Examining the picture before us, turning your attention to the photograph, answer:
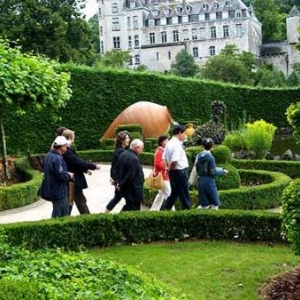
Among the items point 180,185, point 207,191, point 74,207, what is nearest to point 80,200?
point 180,185

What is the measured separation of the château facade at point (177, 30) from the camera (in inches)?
3666

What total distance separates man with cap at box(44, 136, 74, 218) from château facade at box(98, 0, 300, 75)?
3305 inches

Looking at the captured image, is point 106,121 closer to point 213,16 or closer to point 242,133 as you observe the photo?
point 242,133

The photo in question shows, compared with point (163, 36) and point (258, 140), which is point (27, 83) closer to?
point (258, 140)

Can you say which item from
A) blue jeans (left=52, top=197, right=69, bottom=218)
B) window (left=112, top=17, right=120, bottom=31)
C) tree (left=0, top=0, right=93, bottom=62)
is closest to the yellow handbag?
blue jeans (left=52, top=197, right=69, bottom=218)

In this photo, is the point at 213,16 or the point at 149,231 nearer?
the point at 149,231

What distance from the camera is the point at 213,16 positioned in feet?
317

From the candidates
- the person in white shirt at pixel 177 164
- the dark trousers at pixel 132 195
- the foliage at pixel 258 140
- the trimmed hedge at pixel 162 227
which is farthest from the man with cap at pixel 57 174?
the foliage at pixel 258 140

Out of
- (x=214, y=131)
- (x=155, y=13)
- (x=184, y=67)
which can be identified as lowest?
(x=214, y=131)

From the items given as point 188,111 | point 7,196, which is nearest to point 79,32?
point 188,111

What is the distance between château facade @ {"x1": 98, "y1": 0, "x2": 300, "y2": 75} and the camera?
93.1 meters

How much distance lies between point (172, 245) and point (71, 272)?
431 cm

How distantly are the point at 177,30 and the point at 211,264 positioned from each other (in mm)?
93582

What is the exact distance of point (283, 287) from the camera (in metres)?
6.61
